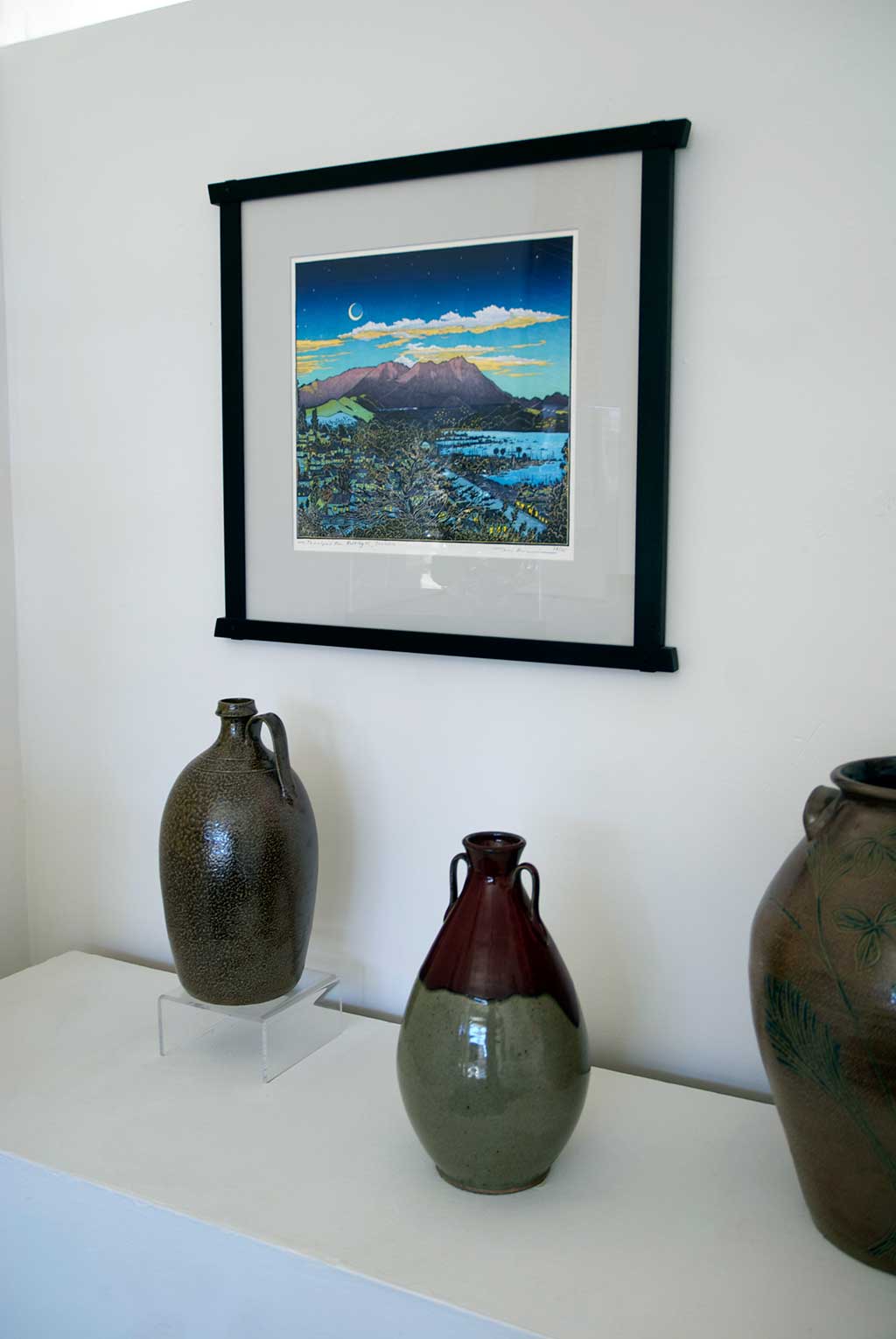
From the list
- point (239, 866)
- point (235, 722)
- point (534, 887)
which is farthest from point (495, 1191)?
point (235, 722)

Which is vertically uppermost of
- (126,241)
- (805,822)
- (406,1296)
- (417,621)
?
(126,241)

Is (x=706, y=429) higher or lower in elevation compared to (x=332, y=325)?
lower

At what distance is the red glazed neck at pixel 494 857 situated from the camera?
3.20 ft

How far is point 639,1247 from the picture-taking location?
893 millimetres

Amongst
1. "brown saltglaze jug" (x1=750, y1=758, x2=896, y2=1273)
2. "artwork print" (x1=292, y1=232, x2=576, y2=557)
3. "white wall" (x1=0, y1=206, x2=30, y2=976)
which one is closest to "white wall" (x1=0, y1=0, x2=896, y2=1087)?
"white wall" (x1=0, y1=206, x2=30, y2=976)

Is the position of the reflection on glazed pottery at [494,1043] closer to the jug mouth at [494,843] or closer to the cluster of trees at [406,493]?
the jug mouth at [494,843]

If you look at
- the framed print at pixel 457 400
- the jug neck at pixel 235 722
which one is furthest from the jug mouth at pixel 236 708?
the framed print at pixel 457 400

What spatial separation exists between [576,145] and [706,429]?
0.32 m

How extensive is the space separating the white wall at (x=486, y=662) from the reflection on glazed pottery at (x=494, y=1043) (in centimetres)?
26

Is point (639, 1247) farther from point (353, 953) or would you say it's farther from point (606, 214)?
point (606, 214)

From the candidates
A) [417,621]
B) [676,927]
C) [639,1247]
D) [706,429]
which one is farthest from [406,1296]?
[706,429]

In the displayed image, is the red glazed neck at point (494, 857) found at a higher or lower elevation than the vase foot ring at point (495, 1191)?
higher

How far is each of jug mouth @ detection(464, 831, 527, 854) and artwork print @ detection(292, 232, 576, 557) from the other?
33cm

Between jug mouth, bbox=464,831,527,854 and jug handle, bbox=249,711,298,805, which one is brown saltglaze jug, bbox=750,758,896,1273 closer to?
jug mouth, bbox=464,831,527,854
